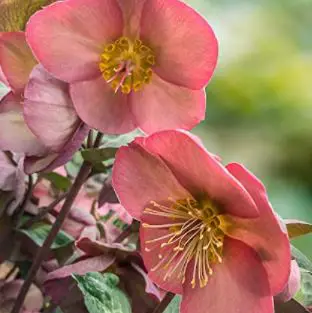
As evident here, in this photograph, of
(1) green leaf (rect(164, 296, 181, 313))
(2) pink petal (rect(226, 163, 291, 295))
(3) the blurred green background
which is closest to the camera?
(2) pink petal (rect(226, 163, 291, 295))

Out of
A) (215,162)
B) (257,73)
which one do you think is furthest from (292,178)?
(215,162)

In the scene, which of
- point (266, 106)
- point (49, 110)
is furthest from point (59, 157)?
point (266, 106)

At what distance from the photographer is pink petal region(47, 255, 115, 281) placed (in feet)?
1.67

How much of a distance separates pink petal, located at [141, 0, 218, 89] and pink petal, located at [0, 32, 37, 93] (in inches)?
3.0

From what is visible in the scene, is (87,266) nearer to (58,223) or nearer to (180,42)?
(58,223)

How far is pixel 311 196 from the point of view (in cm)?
100

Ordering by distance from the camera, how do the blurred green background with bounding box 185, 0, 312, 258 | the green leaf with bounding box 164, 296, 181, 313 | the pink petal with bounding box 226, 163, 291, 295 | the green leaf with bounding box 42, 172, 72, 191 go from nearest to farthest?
the pink petal with bounding box 226, 163, 291, 295
the green leaf with bounding box 164, 296, 181, 313
the green leaf with bounding box 42, 172, 72, 191
the blurred green background with bounding box 185, 0, 312, 258

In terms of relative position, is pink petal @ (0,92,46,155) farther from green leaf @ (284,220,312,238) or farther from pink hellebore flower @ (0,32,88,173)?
green leaf @ (284,220,312,238)

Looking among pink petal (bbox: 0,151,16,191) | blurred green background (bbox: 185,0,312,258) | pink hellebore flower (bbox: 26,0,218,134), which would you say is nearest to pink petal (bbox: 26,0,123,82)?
pink hellebore flower (bbox: 26,0,218,134)

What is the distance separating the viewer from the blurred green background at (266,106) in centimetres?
103

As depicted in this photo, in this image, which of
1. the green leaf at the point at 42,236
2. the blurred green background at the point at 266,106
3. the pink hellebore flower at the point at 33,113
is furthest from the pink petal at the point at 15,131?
the blurred green background at the point at 266,106

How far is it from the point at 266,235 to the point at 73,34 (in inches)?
5.9

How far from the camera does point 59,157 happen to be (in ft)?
1.58

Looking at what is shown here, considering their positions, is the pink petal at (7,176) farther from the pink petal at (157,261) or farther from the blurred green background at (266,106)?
the blurred green background at (266,106)
